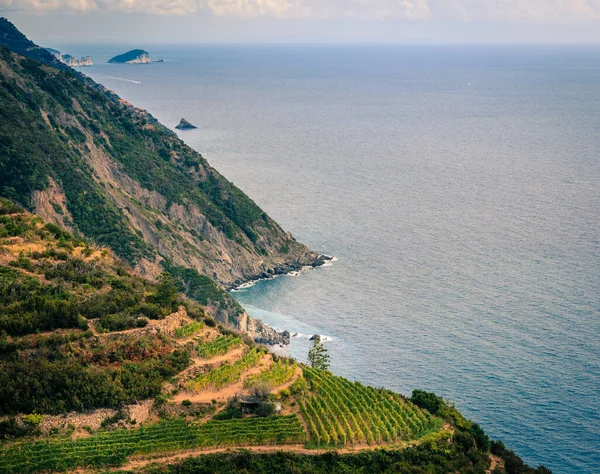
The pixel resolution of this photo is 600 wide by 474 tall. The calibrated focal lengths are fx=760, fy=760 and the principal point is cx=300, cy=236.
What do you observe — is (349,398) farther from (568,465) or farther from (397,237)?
(397,237)

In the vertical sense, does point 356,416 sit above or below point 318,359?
above

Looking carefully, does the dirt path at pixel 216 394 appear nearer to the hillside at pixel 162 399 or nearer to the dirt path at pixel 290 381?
the hillside at pixel 162 399

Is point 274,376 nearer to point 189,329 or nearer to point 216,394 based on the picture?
point 216,394

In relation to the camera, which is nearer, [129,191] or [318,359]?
[318,359]

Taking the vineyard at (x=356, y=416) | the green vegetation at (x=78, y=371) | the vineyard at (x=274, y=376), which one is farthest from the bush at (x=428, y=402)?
the green vegetation at (x=78, y=371)

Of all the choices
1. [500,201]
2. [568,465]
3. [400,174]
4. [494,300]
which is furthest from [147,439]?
[400,174]

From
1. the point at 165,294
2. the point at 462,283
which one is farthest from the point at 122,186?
the point at 165,294
